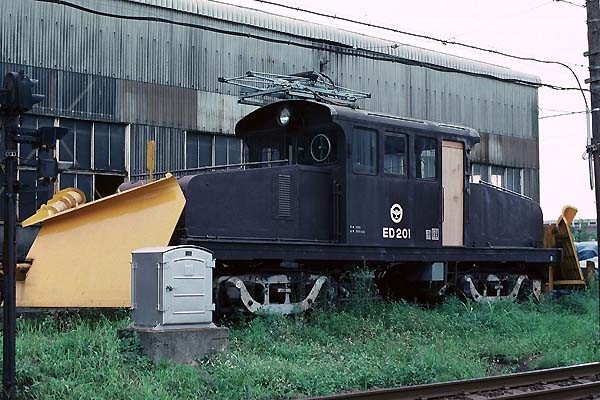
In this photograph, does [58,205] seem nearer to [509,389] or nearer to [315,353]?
[315,353]

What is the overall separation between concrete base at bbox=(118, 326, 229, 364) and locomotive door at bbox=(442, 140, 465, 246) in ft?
20.9

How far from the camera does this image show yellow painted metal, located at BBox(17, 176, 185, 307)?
11.8m

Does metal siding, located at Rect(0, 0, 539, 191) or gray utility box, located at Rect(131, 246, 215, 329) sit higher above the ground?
metal siding, located at Rect(0, 0, 539, 191)

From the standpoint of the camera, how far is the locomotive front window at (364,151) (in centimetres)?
1398

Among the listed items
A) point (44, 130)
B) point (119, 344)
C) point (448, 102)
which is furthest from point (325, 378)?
point (448, 102)

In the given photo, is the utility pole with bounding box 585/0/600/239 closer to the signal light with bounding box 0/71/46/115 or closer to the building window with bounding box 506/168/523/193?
the signal light with bounding box 0/71/46/115

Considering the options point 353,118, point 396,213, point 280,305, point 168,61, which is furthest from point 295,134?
point 168,61

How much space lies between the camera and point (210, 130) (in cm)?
2139

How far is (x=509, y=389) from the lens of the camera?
10133 millimetres

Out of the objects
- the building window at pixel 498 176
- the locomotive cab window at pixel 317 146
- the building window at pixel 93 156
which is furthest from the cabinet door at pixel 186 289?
the building window at pixel 498 176

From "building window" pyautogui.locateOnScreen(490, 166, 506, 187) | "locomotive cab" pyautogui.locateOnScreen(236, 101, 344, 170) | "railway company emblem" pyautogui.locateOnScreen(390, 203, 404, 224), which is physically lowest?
"railway company emblem" pyautogui.locateOnScreen(390, 203, 404, 224)

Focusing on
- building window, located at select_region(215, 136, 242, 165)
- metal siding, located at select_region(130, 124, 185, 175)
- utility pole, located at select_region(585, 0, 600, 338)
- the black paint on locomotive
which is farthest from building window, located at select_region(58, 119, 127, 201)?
utility pole, located at select_region(585, 0, 600, 338)

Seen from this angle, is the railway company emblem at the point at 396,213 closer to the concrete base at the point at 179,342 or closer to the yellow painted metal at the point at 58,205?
the concrete base at the point at 179,342

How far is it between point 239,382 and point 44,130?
3.54 m
